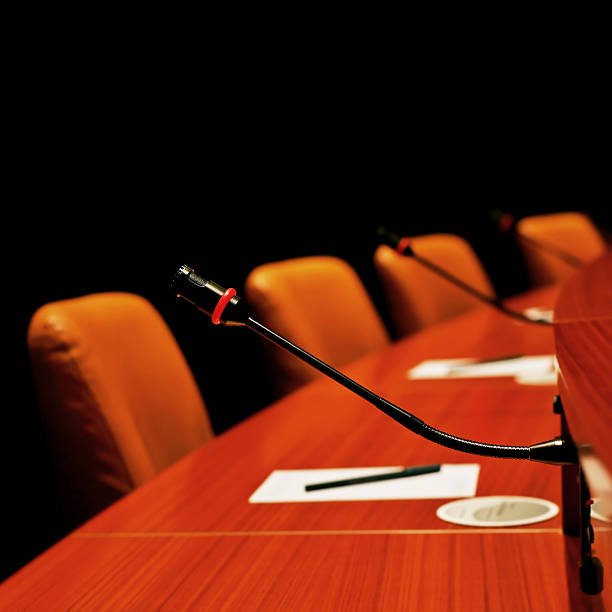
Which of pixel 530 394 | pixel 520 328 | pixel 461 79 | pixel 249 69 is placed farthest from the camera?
pixel 461 79

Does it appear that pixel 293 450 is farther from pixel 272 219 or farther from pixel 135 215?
pixel 272 219

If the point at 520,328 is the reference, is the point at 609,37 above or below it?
above

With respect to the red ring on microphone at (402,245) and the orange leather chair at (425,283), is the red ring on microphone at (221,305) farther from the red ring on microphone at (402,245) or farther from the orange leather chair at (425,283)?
the orange leather chair at (425,283)

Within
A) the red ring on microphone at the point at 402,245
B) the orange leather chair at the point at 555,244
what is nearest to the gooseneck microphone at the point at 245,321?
the red ring on microphone at the point at 402,245

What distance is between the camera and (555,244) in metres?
3.89

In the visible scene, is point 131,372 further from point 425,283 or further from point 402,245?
point 425,283

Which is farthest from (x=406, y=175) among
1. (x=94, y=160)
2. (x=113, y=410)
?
(x=113, y=410)

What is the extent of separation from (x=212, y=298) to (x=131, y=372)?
2.25 ft

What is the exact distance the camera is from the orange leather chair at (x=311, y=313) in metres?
1.80

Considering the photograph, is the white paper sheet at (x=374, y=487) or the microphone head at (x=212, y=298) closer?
the microphone head at (x=212, y=298)

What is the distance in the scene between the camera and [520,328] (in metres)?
2.13

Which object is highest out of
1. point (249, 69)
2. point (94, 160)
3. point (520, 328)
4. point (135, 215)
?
point (249, 69)

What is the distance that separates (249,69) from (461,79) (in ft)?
6.97

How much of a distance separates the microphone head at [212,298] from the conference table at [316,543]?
8.7 inches
